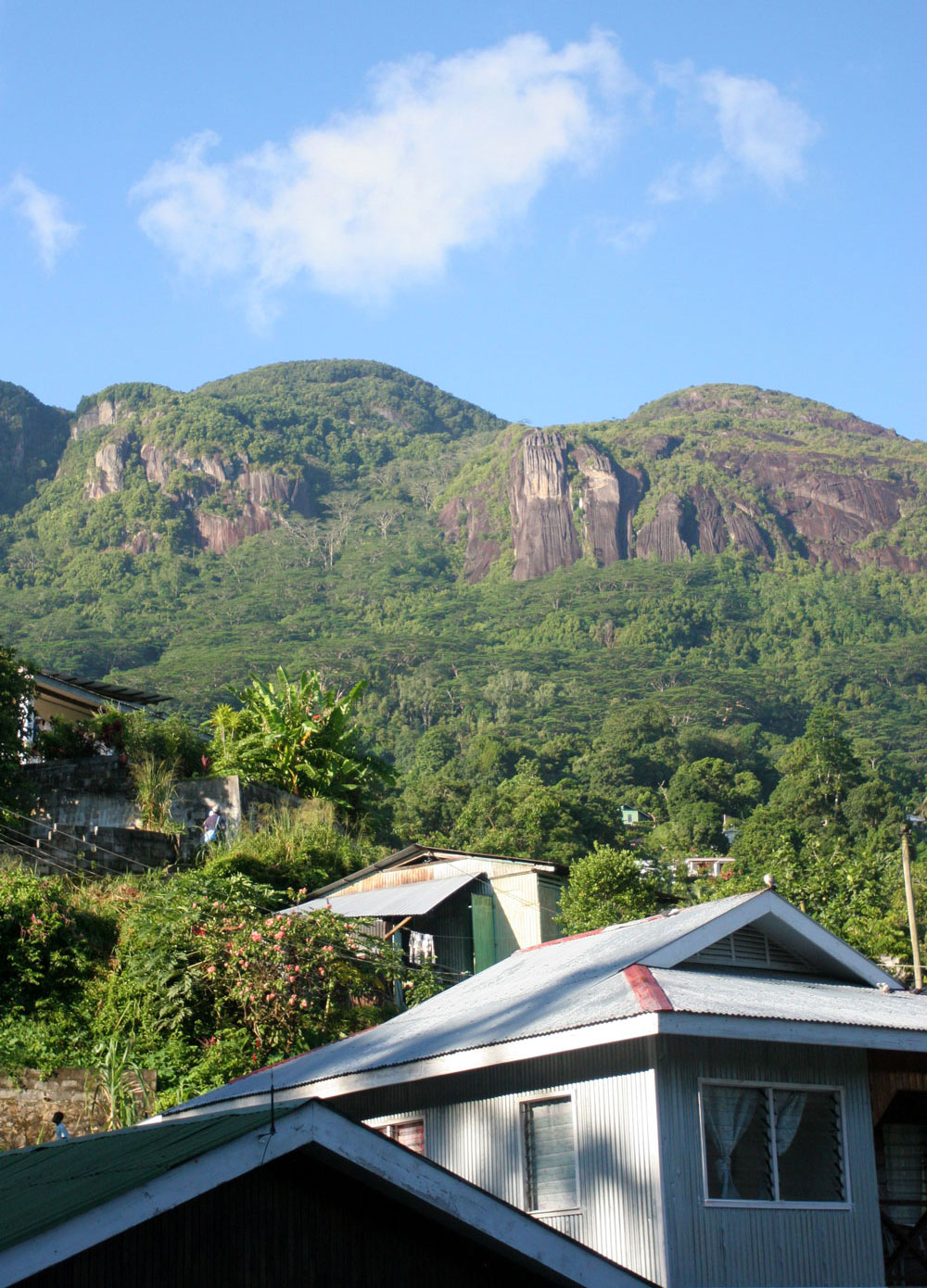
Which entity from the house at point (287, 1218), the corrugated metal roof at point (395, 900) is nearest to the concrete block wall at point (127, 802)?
the corrugated metal roof at point (395, 900)

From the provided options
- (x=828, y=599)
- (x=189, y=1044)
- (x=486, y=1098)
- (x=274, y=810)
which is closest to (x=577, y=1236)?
(x=486, y=1098)

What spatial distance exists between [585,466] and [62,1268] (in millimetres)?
196134

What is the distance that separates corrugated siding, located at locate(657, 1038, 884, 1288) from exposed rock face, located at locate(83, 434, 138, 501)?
619 feet

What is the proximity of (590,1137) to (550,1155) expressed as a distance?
52 cm

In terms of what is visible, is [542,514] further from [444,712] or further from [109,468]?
[444,712]

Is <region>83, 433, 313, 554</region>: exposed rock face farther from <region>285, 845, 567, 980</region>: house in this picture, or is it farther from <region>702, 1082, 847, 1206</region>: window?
<region>702, 1082, 847, 1206</region>: window

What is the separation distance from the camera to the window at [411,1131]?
11531mm

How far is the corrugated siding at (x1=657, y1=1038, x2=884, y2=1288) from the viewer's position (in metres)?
9.43

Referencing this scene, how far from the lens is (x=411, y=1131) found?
11.7 m

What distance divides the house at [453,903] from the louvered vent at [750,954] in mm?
9350

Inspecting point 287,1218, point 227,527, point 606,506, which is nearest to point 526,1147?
point 287,1218

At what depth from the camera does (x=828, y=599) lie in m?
169

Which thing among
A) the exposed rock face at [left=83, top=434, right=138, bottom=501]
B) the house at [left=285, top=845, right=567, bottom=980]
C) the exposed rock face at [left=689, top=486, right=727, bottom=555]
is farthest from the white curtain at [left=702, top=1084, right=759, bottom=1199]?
the exposed rock face at [left=83, top=434, right=138, bottom=501]

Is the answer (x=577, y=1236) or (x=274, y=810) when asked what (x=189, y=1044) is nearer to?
(x=577, y=1236)
